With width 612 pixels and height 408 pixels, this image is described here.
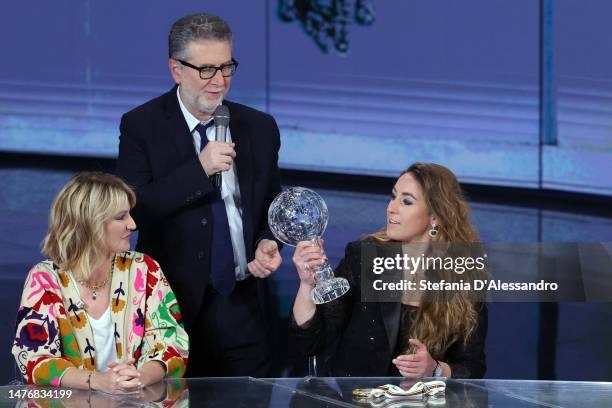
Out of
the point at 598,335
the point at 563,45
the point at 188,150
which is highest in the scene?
the point at 563,45

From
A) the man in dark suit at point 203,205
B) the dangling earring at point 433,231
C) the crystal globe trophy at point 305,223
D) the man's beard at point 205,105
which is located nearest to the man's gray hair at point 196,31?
the man in dark suit at point 203,205

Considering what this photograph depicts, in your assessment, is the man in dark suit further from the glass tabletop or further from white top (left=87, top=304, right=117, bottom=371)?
the glass tabletop

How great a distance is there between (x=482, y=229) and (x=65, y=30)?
3.75m

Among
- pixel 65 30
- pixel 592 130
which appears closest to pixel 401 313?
pixel 592 130

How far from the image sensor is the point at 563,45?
28.5 feet

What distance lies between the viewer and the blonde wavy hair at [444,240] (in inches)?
129

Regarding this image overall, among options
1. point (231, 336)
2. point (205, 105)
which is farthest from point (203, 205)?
point (231, 336)

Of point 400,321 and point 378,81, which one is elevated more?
point 378,81

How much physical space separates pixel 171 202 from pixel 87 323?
0.45 meters

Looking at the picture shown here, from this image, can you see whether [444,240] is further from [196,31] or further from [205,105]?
[196,31]

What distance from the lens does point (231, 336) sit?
3406mm

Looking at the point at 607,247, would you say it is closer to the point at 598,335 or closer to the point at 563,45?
the point at 598,335

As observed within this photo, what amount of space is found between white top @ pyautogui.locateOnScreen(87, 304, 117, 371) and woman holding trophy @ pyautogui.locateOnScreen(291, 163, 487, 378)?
1.71 feet

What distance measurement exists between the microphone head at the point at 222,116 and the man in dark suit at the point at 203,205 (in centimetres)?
11
